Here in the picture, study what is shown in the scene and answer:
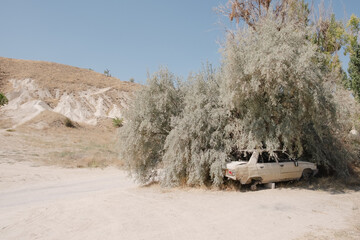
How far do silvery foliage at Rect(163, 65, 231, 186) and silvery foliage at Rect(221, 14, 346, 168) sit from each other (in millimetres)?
562

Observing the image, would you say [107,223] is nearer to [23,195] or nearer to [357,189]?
[23,195]

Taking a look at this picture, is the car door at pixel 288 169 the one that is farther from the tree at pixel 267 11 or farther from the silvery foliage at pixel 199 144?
the tree at pixel 267 11

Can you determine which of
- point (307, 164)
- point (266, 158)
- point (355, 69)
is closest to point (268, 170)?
point (266, 158)

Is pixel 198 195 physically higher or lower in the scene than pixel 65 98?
lower

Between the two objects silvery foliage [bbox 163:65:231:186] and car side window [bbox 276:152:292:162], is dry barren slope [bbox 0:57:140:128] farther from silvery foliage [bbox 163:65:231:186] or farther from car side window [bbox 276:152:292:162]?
car side window [bbox 276:152:292:162]

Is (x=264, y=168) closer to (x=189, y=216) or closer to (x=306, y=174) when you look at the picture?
(x=306, y=174)

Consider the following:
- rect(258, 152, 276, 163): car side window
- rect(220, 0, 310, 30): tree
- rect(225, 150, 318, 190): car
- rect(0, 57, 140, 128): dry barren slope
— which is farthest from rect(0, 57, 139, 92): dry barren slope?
rect(225, 150, 318, 190): car

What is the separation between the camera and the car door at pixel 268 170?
9.30 m

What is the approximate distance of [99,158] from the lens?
2130cm

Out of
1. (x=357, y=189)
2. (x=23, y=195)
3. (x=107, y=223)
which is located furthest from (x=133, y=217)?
(x=357, y=189)

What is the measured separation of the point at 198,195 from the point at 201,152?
173 cm

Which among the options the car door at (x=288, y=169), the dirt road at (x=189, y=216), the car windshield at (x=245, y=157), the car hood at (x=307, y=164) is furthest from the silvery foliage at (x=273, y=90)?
the dirt road at (x=189, y=216)

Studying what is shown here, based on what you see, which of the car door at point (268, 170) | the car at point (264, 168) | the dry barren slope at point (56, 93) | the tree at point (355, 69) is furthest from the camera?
the dry barren slope at point (56, 93)

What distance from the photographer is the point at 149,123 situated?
11.1 meters
